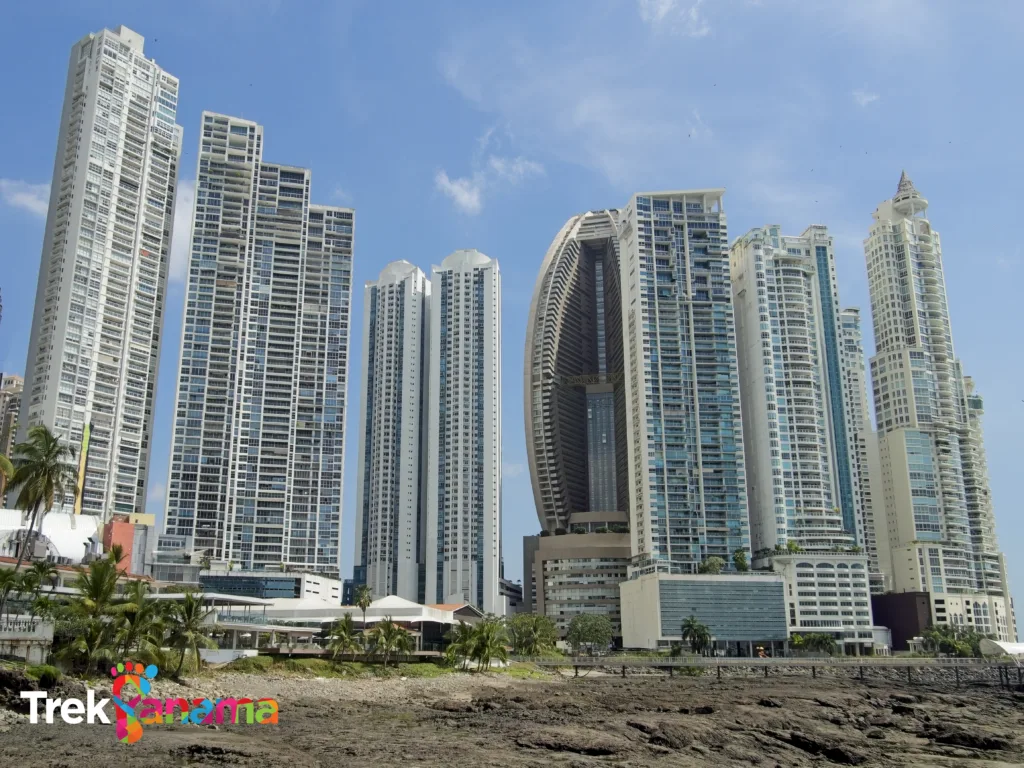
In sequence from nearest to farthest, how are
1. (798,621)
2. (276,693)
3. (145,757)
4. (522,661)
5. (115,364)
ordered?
(145,757)
(276,693)
(522,661)
(115,364)
(798,621)

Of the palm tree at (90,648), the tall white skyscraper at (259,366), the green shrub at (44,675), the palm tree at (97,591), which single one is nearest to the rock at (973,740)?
the green shrub at (44,675)

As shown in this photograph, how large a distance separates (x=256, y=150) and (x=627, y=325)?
7659cm

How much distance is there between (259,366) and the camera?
162125 millimetres

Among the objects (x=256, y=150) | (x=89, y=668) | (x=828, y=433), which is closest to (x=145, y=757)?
(x=89, y=668)

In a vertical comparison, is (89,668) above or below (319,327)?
below

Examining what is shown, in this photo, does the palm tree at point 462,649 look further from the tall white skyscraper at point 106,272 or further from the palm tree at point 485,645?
the tall white skyscraper at point 106,272

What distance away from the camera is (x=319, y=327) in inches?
6629

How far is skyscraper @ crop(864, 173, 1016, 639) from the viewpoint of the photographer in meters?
179

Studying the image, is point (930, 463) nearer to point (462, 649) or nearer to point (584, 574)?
point (584, 574)

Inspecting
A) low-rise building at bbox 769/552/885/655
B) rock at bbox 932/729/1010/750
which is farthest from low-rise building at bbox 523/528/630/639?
rock at bbox 932/729/1010/750

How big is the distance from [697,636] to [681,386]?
46.4 meters

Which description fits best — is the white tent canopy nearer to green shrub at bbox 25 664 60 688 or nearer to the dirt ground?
the dirt ground

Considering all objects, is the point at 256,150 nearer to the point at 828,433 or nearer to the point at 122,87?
the point at 122,87

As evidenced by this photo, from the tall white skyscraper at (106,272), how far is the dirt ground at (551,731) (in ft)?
290
